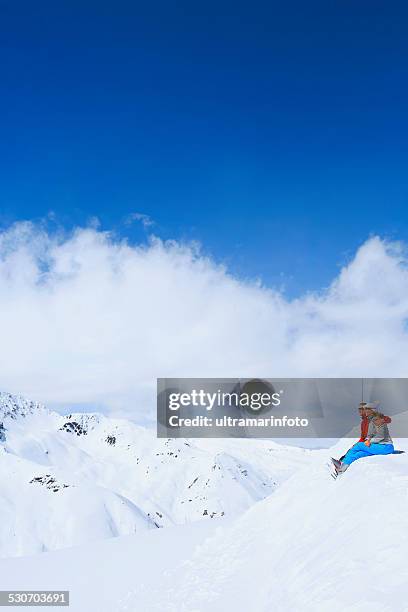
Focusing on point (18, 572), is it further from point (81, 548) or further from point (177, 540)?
point (177, 540)

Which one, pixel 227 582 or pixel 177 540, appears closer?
pixel 227 582

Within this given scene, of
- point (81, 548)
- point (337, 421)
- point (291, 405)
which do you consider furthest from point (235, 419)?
point (81, 548)

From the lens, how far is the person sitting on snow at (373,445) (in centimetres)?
1423

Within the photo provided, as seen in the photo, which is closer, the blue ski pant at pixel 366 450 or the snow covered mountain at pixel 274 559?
the snow covered mountain at pixel 274 559

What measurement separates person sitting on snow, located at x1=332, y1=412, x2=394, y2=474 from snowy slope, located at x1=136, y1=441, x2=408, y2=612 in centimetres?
29

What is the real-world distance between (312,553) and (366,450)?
4008 millimetres

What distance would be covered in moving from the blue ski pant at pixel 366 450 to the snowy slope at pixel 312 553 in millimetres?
258

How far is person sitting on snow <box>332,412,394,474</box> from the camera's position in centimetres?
1423

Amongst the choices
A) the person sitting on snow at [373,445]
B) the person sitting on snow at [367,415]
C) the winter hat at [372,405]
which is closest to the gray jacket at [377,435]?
the person sitting on snow at [373,445]

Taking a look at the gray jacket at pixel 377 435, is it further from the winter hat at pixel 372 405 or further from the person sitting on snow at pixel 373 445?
the winter hat at pixel 372 405

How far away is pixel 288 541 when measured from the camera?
1313 cm

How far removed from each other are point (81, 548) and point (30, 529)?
664 ft

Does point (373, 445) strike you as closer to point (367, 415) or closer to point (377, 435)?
point (377, 435)

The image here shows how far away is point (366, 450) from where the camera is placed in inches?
562
